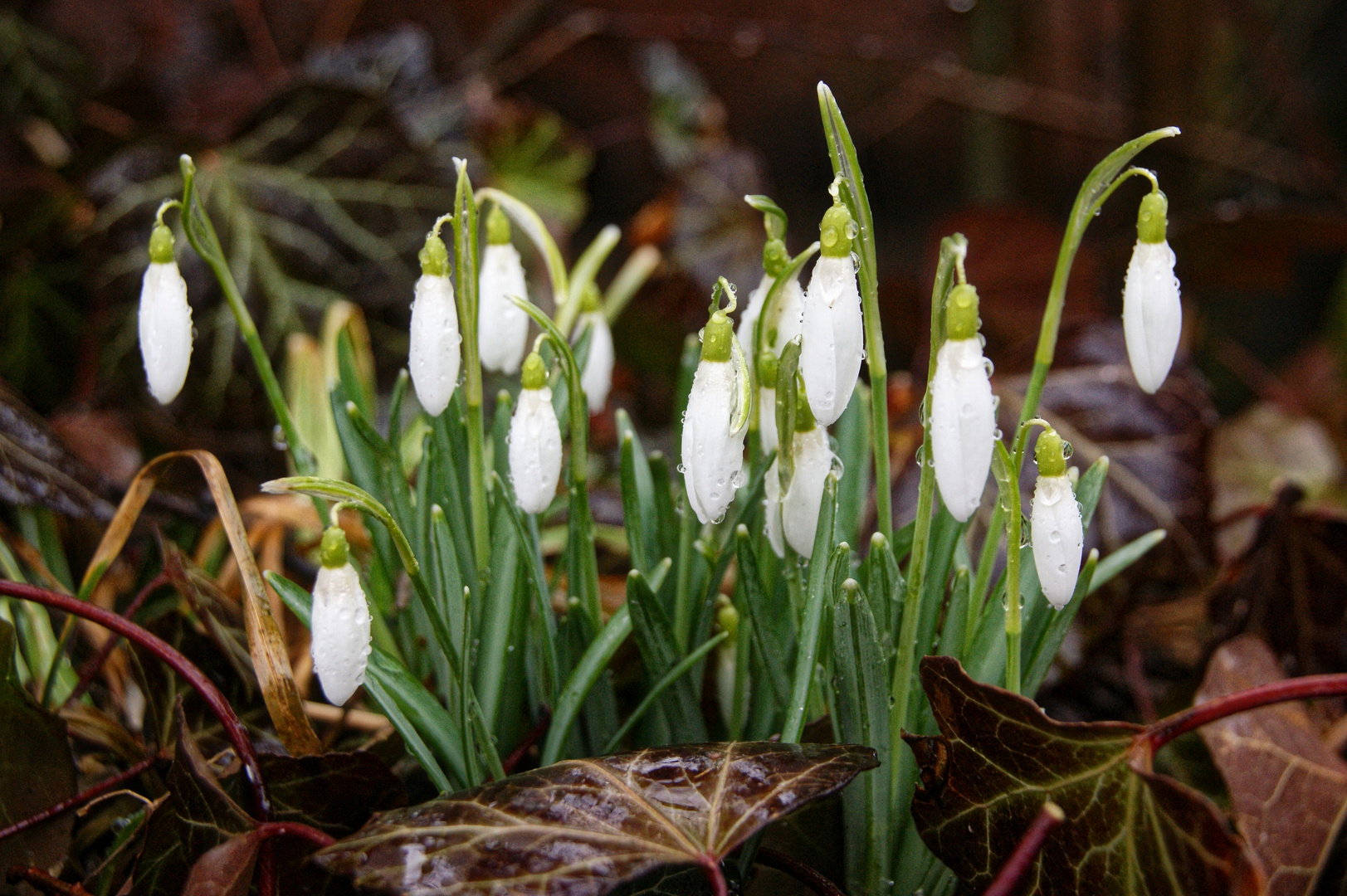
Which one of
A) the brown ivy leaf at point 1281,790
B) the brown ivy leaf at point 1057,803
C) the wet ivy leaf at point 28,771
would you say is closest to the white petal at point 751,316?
the brown ivy leaf at point 1057,803

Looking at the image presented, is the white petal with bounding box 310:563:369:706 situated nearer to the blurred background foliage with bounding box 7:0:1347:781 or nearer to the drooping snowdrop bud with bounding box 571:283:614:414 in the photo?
the drooping snowdrop bud with bounding box 571:283:614:414

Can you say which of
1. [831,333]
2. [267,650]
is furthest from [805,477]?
[267,650]

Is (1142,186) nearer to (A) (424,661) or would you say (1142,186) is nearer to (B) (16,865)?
(A) (424,661)

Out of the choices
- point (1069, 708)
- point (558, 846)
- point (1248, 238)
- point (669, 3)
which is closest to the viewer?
point (558, 846)

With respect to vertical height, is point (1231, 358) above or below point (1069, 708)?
above

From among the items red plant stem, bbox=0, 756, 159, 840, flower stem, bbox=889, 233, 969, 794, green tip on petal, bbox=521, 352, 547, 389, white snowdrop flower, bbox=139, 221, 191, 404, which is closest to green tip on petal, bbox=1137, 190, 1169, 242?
flower stem, bbox=889, 233, 969, 794

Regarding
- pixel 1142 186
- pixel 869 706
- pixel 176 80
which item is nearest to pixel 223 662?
pixel 869 706

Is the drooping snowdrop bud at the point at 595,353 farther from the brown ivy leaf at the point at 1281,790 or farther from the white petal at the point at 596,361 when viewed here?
the brown ivy leaf at the point at 1281,790
